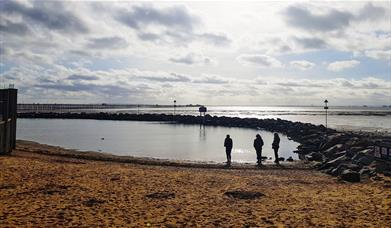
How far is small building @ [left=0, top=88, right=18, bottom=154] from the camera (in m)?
18.2

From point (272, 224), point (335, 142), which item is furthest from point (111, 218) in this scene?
point (335, 142)

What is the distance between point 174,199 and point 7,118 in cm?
1164

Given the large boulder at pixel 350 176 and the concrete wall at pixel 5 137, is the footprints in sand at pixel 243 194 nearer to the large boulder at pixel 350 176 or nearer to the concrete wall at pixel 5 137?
the large boulder at pixel 350 176

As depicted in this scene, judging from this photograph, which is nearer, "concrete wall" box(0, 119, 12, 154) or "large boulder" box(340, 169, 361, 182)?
"large boulder" box(340, 169, 361, 182)

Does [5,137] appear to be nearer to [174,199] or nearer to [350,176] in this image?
[174,199]

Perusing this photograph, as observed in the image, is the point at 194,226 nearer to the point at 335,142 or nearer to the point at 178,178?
the point at 178,178

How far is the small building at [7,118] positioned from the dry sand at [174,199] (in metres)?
2.71

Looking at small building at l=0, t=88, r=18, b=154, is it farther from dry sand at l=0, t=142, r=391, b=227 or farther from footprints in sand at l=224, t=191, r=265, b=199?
footprints in sand at l=224, t=191, r=265, b=199

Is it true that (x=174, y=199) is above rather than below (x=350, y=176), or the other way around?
below

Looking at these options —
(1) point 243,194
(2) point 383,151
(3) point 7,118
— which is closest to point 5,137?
(3) point 7,118

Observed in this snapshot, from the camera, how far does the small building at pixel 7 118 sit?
18.2 m

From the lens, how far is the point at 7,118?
62.5 feet

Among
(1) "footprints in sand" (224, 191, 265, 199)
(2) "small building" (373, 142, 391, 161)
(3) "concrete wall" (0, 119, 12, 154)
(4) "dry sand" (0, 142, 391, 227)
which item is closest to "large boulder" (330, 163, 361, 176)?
(4) "dry sand" (0, 142, 391, 227)

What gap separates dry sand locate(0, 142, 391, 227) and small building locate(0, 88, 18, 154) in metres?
2.71
